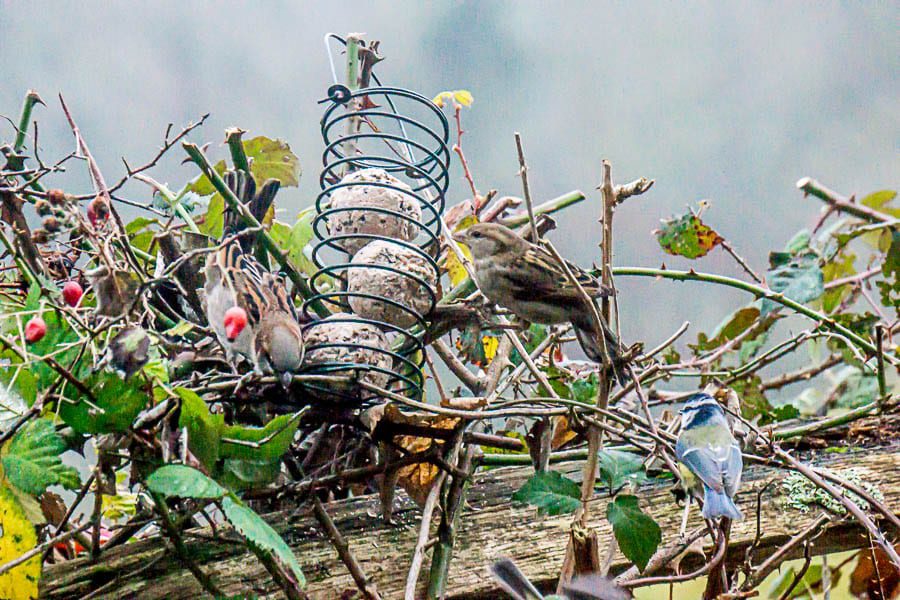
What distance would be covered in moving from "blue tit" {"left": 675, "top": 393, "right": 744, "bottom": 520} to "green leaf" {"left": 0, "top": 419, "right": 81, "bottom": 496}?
597 millimetres

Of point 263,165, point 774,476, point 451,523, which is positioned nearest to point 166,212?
point 263,165

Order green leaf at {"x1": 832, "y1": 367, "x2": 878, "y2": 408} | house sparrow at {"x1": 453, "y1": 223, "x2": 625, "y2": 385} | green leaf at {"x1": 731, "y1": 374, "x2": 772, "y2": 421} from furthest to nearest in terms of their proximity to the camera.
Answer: green leaf at {"x1": 832, "y1": 367, "x2": 878, "y2": 408} < green leaf at {"x1": 731, "y1": 374, "x2": 772, "y2": 421} < house sparrow at {"x1": 453, "y1": 223, "x2": 625, "y2": 385}

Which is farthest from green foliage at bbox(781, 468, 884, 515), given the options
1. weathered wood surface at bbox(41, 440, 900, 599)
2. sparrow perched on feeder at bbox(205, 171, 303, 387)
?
sparrow perched on feeder at bbox(205, 171, 303, 387)

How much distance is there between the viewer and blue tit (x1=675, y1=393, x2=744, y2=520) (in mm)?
822

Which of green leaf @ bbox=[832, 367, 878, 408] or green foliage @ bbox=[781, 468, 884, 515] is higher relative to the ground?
green leaf @ bbox=[832, 367, 878, 408]

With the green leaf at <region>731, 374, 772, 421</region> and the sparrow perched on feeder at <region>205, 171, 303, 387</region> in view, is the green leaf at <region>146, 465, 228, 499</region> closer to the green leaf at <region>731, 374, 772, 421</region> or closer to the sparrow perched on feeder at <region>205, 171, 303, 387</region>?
the sparrow perched on feeder at <region>205, 171, 303, 387</region>

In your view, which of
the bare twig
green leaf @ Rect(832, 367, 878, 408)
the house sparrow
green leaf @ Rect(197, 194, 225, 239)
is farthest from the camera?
green leaf @ Rect(832, 367, 878, 408)

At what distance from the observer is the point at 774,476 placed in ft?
3.72

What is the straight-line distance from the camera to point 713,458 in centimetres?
83

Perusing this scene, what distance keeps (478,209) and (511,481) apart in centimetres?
45

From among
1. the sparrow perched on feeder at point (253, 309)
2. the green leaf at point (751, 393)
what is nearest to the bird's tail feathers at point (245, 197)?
the sparrow perched on feeder at point (253, 309)

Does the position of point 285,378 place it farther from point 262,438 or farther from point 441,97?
point 441,97

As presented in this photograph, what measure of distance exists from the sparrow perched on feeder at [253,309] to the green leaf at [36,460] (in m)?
0.19

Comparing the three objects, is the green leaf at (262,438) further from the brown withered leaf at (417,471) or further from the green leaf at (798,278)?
the green leaf at (798,278)
